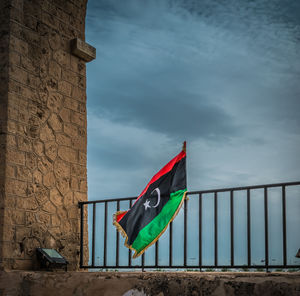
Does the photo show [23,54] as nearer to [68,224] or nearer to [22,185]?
[22,185]

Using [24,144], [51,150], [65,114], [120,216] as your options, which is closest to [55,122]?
[65,114]

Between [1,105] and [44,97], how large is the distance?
2.28ft

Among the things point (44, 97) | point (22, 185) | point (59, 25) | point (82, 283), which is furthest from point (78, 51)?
point (82, 283)

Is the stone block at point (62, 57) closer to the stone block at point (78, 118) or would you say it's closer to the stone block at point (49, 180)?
the stone block at point (78, 118)

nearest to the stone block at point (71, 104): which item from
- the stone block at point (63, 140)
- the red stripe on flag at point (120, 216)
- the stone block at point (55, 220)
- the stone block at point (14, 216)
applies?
the stone block at point (63, 140)

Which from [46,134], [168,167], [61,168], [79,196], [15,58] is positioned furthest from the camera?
[79,196]

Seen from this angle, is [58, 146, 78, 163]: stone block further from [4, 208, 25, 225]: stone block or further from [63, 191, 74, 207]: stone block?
[4, 208, 25, 225]: stone block

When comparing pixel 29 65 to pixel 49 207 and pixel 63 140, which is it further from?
pixel 49 207

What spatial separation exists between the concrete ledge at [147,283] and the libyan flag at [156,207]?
24.7 inches

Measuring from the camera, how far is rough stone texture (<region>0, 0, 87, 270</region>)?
218 inches

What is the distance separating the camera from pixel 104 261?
5996mm

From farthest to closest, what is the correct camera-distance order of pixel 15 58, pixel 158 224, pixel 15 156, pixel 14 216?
pixel 15 58, pixel 15 156, pixel 14 216, pixel 158 224

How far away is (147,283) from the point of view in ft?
14.2

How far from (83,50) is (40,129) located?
145 centimetres
